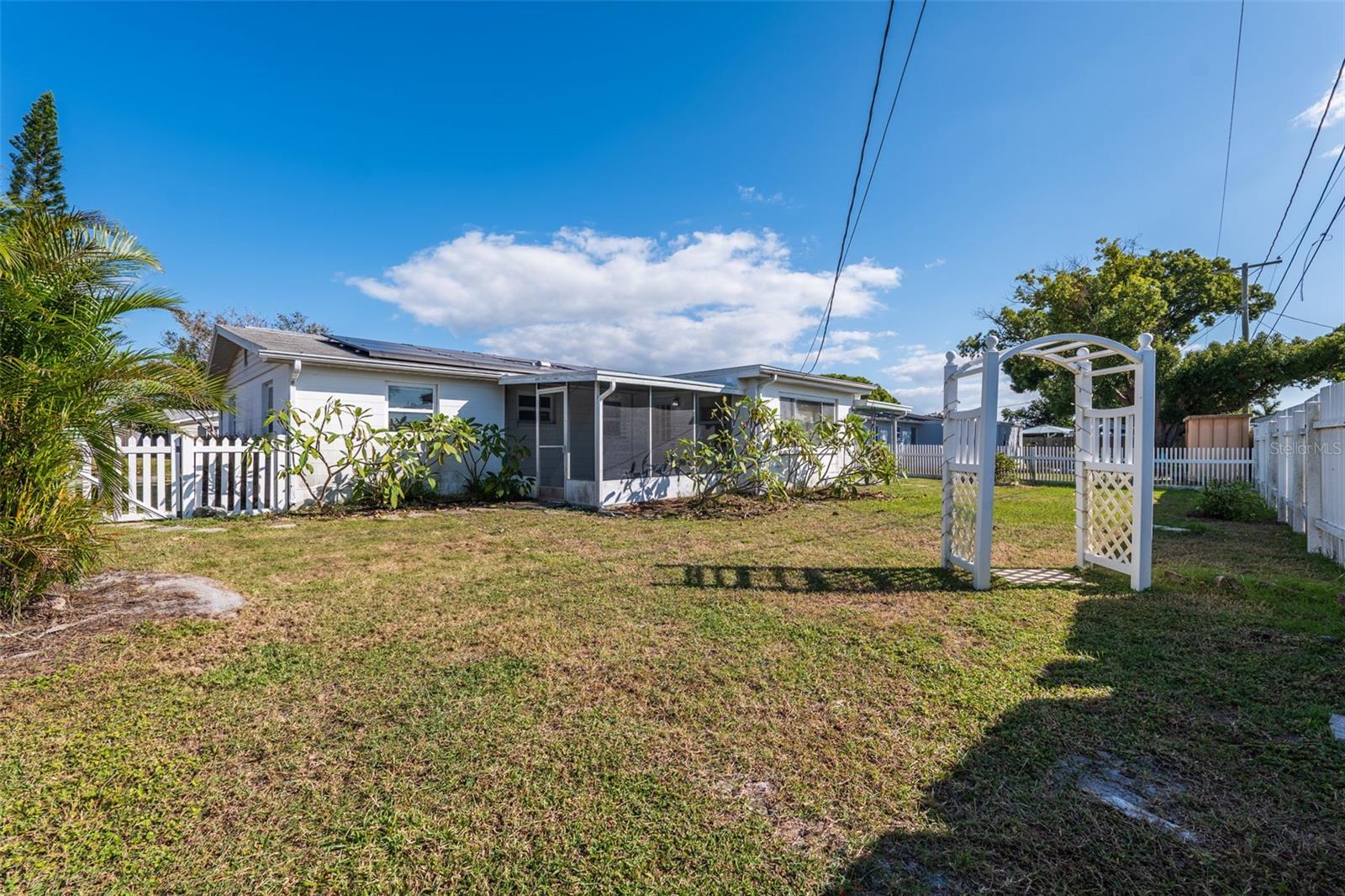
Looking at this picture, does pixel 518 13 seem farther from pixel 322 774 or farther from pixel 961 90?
pixel 322 774

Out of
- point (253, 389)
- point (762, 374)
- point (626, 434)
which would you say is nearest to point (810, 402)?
point (762, 374)

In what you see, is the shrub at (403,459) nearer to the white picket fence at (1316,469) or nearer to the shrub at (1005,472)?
the white picket fence at (1316,469)

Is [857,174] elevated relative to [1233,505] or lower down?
elevated

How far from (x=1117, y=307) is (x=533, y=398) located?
19.2m

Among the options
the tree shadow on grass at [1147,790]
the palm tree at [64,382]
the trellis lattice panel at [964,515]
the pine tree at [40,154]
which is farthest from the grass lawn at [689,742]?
the pine tree at [40,154]

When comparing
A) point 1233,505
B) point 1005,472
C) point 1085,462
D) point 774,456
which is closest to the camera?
point 1085,462

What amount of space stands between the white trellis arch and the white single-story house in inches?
220

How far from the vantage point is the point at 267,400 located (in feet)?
33.0

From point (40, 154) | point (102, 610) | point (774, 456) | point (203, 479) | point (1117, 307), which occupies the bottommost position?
point (102, 610)

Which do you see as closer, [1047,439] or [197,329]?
[197,329]

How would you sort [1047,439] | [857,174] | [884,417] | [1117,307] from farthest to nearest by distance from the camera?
[1047,439] → [884,417] → [1117,307] → [857,174]

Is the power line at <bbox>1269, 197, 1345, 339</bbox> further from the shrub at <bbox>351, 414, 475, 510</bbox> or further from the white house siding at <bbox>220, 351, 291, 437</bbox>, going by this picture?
the white house siding at <bbox>220, 351, 291, 437</bbox>

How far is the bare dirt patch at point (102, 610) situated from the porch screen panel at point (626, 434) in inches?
233

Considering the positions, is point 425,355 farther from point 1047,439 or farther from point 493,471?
point 1047,439
